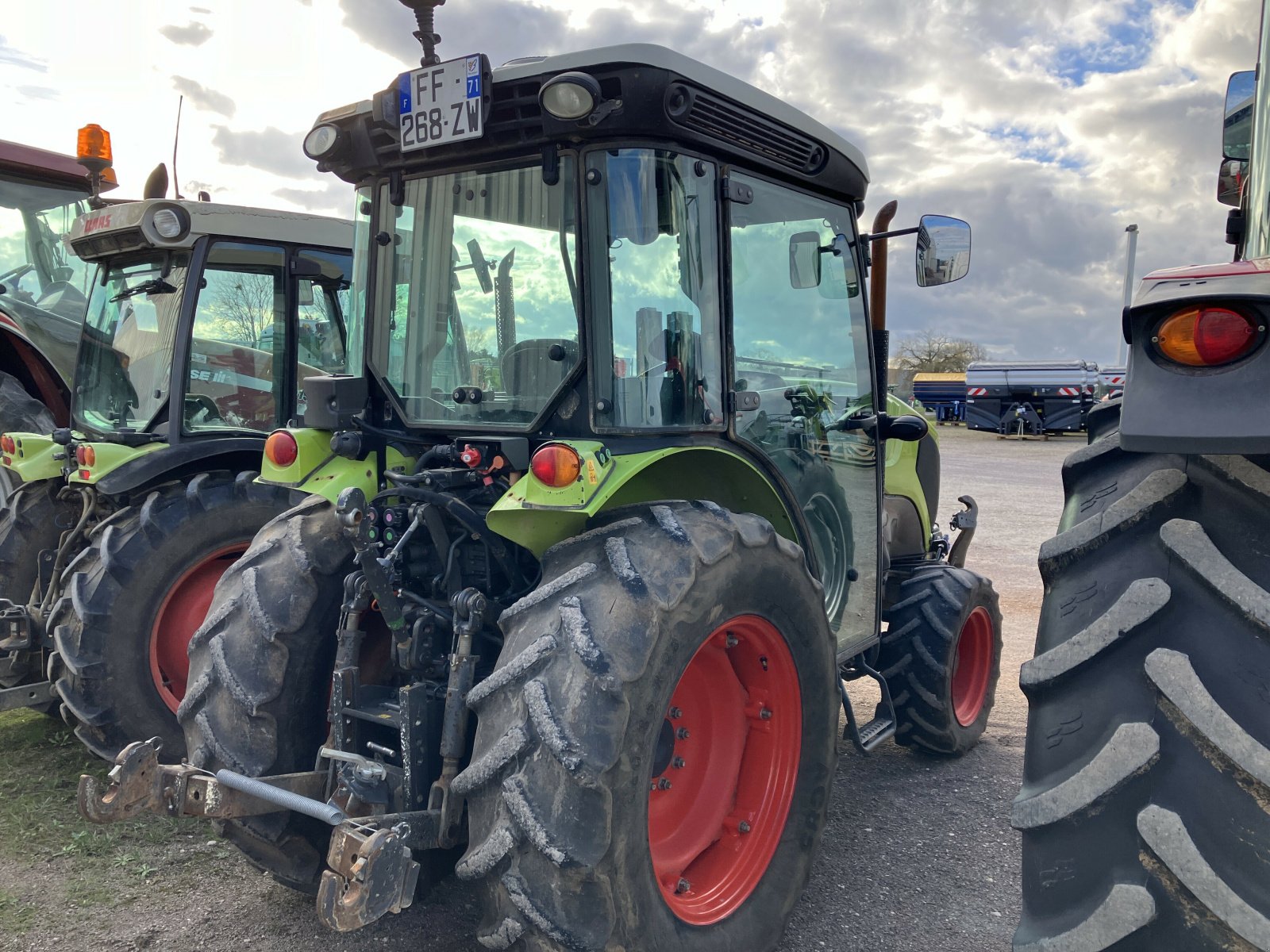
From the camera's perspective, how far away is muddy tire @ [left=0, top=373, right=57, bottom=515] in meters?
5.80

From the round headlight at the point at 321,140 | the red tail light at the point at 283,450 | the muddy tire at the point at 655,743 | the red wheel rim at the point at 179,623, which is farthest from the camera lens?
the red wheel rim at the point at 179,623

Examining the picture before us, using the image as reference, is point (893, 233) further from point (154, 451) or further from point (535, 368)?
point (154, 451)

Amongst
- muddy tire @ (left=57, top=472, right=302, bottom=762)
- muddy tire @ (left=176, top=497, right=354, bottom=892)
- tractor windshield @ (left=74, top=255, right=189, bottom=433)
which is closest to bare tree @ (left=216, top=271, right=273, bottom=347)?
tractor windshield @ (left=74, top=255, right=189, bottom=433)

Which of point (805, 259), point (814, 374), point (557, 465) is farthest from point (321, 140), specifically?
point (814, 374)

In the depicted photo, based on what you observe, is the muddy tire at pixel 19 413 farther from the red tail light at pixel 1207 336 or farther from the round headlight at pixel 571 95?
the red tail light at pixel 1207 336

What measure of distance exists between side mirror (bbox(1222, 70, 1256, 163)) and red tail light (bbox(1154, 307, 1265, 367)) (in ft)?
7.23

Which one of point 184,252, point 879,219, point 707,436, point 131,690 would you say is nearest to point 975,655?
point 879,219

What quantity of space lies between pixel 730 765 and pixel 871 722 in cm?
120

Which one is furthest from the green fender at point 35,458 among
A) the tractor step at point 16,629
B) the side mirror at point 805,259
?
the side mirror at point 805,259

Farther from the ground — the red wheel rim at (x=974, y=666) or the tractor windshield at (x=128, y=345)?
the tractor windshield at (x=128, y=345)

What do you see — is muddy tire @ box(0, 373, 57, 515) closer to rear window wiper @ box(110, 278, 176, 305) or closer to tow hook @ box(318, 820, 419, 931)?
rear window wiper @ box(110, 278, 176, 305)

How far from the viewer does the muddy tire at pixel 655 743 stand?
2.08 metres

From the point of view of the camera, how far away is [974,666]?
15.2 ft

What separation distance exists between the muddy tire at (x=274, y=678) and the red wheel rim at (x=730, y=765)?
101cm
